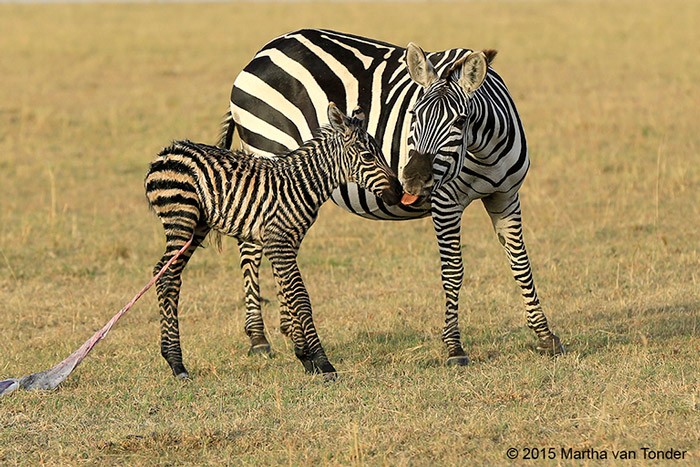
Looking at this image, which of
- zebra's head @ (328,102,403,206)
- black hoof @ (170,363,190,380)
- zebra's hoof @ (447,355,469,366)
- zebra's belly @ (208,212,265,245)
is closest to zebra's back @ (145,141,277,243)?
zebra's belly @ (208,212,265,245)

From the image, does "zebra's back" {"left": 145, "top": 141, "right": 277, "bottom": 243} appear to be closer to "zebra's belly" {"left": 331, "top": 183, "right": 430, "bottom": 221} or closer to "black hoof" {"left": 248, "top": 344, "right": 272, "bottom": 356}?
"zebra's belly" {"left": 331, "top": 183, "right": 430, "bottom": 221}

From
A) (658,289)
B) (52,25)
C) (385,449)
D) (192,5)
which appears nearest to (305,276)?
(658,289)

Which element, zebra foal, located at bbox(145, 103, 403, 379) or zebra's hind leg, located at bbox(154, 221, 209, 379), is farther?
zebra's hind leg, located at bbox(154, 221, 209, 379)

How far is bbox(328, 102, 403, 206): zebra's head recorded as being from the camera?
20.3 feet

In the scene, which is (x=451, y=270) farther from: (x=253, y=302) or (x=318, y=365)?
(x=253, y=302)

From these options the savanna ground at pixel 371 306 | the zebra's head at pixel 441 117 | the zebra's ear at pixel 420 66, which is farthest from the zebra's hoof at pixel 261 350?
the zebra's ear at pixel 420 66

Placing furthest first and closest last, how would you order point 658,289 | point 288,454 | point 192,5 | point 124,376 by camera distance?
point 192,5
point 658,289
point 124,376
point 288,454

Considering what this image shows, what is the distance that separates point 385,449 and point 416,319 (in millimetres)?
2991

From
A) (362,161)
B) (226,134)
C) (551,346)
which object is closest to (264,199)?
(362,161)

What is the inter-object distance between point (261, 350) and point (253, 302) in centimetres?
42

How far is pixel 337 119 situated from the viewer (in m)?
6.39

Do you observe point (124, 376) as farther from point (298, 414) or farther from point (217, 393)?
point (298, 414)

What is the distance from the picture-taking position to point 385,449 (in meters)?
5.15

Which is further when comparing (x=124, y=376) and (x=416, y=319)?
(x=416, y=319)
